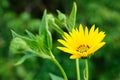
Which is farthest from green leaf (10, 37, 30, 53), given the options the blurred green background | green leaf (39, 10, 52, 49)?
the blurred green background

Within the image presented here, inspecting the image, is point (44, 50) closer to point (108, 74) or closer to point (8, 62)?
point (8, 62)

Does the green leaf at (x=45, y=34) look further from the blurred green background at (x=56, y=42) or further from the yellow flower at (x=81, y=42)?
the blurred green background at (x=56, y=42)

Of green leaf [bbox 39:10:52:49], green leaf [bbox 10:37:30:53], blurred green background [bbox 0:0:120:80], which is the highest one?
blurred green background [bbox 0:0:120:80]

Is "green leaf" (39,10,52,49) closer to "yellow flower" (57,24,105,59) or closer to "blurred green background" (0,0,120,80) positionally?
"yellow flower" (57,24,105,59)

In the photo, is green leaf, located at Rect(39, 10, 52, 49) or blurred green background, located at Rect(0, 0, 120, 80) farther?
blurred green background, located at Rect(0, 0, 120, 80)

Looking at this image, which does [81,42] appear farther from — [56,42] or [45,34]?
[56,42]

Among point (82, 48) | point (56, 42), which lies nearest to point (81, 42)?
point (82, 48)
